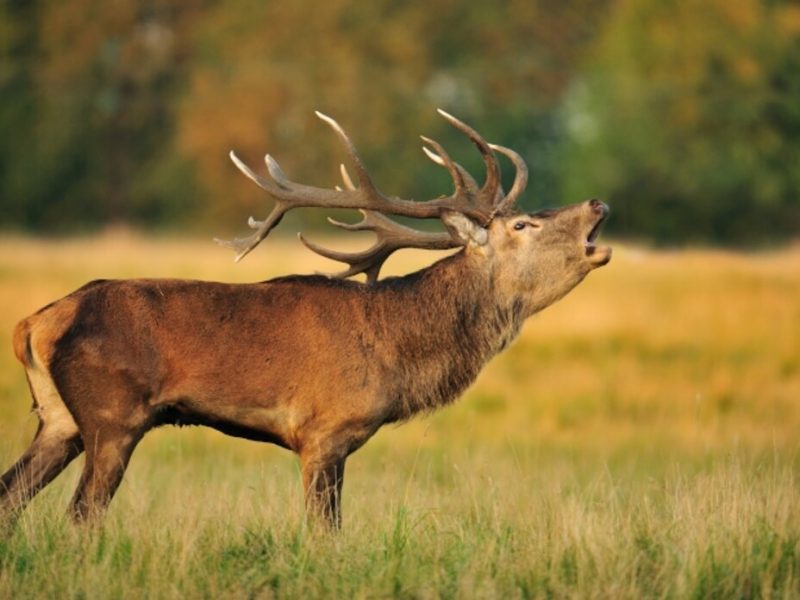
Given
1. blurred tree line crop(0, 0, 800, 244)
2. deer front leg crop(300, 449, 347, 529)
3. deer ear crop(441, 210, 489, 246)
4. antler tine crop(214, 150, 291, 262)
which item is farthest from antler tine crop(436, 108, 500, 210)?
blurred tree line crop(0, 0, 800, 244)

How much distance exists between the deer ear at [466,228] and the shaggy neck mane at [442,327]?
0.31 feet

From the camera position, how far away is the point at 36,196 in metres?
51.2

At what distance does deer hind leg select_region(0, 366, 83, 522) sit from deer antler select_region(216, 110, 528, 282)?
1337 mm

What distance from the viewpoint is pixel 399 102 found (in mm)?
→ 47156

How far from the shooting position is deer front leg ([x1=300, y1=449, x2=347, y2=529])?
7645 millimetres

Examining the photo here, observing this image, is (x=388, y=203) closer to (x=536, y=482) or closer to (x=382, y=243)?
(x=382, y=243)

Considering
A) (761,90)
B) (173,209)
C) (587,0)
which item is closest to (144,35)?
(173,209)

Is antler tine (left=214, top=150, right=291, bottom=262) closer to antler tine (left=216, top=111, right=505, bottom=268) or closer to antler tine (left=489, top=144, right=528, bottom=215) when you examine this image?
antler tine (left=216, top=111, right=505, bottom=268)

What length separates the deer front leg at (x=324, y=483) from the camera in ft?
25.1

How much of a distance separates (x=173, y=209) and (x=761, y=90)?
757 inches

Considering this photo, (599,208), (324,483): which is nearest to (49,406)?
(324,483)

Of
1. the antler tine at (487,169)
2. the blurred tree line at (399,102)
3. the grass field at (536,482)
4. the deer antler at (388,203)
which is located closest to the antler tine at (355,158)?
the deer antler at (388,203)

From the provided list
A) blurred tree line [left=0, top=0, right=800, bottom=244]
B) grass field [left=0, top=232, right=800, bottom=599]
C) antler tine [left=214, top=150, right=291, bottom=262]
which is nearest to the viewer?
grass field [left=0, top=232, right=800, bottom=599]

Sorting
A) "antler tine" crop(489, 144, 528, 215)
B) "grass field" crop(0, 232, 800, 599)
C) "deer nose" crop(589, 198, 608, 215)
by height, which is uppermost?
"antler tine" crop(489, 144, 528, 215)
